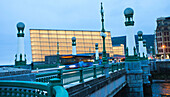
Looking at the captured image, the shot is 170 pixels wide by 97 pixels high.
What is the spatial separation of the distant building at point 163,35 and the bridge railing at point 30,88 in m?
97.5

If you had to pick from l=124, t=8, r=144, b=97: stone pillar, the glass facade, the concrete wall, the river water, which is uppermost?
the glass facade

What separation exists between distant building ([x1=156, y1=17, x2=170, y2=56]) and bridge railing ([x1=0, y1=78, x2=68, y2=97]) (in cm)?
9749

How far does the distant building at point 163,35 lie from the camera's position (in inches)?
3583

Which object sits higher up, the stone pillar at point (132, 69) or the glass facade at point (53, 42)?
the glass facade at point (53, 42)

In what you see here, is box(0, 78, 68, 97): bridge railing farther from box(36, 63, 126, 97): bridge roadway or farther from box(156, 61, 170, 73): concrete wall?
box(156, 61, 170, 73): concrete wall

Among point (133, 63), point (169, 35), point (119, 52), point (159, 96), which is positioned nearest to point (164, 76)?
point (159, 96)

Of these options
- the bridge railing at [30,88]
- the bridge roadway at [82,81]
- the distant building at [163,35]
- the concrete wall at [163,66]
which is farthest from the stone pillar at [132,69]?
the distant building at [163,35]

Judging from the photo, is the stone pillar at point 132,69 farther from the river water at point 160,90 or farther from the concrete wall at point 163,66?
the concrete wall at point 163,66

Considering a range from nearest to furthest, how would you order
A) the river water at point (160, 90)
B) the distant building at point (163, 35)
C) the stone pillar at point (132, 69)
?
the stone pillar at point (132, 69)
the river water at point (160, 90)
the distant building at point (163, 35)

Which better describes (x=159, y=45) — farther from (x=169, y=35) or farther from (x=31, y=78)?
(x=31, y=78)

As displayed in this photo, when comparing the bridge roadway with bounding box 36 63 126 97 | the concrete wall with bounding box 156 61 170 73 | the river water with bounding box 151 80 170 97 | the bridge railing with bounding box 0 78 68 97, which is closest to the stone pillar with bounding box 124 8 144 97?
the bridge roadway with bounding box 36 63 126 97

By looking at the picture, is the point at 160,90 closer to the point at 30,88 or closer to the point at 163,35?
the point at 30,88

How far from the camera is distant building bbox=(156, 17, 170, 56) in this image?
3583 inches

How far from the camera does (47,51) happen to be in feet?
275
